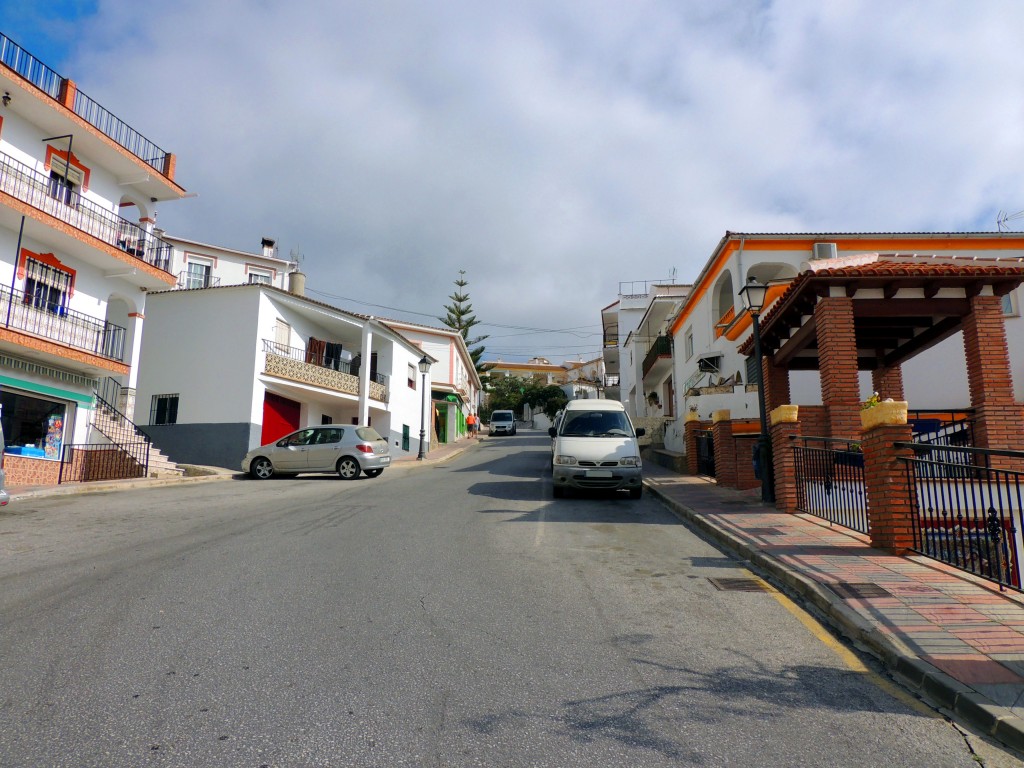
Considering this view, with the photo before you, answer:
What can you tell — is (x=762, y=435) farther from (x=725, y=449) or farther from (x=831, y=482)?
(x=725, y=449)

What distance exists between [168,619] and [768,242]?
767 inches

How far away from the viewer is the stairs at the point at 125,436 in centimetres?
1792

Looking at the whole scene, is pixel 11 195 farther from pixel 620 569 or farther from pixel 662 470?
pixel 662 470

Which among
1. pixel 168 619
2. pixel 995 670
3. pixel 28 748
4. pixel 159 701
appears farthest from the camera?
pixel 168 619

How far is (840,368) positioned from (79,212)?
19242mm

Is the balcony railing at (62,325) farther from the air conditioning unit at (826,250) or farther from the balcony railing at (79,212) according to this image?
the air conditioning unit at (826,250)

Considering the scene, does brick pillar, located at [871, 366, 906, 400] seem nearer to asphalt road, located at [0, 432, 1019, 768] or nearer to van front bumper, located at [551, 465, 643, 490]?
van front bumper, located at [551, 465, 643, 490]

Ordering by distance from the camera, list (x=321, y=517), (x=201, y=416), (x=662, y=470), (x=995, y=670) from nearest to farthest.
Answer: (x=995, y=670)
(x=321, y=517)
(x=662, y=470)
(x=201, y=416)

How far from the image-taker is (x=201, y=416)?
22.2 m

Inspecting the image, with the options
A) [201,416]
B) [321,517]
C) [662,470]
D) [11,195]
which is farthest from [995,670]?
[201,416]

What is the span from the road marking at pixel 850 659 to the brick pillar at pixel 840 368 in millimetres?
5633

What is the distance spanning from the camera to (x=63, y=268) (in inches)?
681

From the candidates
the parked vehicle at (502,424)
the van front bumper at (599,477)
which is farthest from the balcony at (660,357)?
the parked vehicle at (502,424)

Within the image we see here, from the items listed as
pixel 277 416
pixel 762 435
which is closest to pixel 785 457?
pixel 762 435
